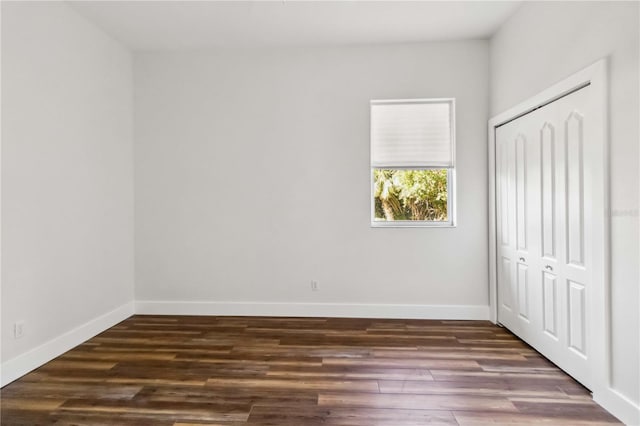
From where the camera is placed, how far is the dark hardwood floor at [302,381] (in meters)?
2.19

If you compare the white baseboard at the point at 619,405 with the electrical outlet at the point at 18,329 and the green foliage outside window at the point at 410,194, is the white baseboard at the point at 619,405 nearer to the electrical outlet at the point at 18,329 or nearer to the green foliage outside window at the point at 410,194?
the green foliage outside window at the point at 410,194

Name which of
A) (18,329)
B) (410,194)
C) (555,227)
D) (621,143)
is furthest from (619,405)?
(18,329)

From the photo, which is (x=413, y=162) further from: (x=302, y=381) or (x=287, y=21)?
(x=302, y=381)

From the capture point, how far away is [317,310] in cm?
415

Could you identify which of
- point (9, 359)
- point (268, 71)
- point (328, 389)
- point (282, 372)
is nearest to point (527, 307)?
point (328, 389)

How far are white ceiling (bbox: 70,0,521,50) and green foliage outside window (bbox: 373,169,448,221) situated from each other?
1.50 meters

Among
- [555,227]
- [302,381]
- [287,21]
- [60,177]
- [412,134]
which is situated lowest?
[302,381]

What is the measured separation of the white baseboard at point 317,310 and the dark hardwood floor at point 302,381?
322 millimetres

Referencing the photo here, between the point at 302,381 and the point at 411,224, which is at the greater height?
the point at 411,224

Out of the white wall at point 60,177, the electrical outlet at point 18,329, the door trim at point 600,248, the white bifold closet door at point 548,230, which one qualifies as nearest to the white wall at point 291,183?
the white wall at point 60,177

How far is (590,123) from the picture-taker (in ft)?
7.77

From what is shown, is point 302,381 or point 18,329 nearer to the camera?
point 302,381

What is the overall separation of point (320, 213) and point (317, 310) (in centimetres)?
113

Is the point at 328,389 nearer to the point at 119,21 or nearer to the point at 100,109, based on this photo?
the point at 100,109
